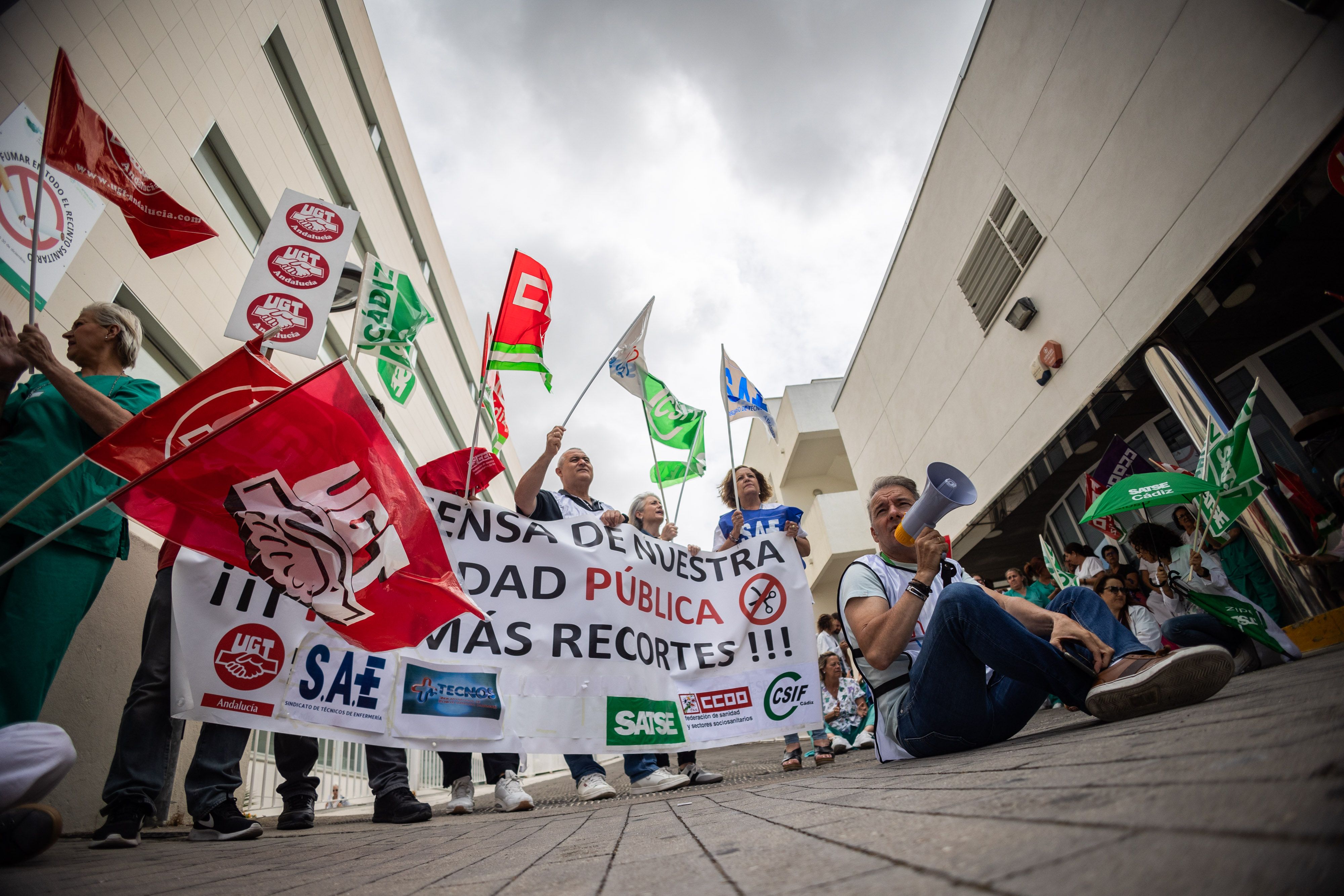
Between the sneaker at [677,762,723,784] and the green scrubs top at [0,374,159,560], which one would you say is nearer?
A: the green scrubs top at [0,374,159,560]

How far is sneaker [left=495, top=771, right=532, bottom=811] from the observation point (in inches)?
122

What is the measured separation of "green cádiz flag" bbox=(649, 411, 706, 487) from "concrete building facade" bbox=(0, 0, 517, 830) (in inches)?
76.5

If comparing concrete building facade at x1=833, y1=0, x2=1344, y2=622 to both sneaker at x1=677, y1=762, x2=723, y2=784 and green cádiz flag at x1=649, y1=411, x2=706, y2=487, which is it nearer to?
green cádiz flag at x1=649, y1=411, x2=706, y2=487

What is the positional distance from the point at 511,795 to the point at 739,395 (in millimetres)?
3965

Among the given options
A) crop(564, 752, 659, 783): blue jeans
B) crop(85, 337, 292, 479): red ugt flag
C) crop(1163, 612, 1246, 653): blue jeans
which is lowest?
crop(564, 752, 659, 783): blue jeans

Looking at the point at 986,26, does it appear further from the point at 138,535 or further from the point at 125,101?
the point at 138,535

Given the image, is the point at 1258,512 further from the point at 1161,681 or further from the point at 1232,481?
the point at 1161,681

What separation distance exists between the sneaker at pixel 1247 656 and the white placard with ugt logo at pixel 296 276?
6.68 metres

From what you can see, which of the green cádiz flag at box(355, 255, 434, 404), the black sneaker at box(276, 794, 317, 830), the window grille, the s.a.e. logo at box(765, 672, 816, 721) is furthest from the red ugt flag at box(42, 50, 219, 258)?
the window grille

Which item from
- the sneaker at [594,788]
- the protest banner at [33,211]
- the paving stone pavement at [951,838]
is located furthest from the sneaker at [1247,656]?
the protest banner at [33,211]

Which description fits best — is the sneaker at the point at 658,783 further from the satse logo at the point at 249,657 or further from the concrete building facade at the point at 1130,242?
the concrete building facade at the point at 1130,242

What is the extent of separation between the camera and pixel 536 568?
3605mm

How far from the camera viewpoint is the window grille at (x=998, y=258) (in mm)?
8008

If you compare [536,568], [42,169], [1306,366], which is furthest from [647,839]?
[1306,366]
